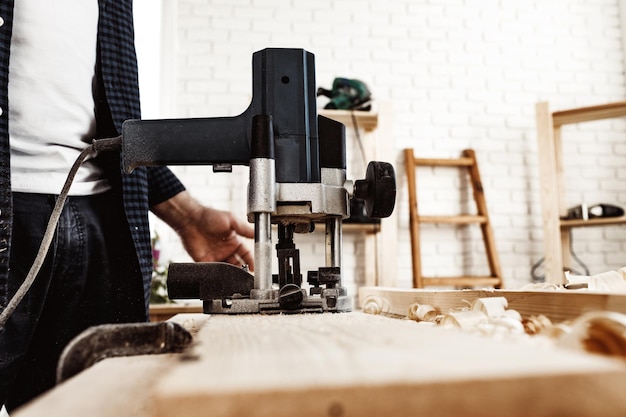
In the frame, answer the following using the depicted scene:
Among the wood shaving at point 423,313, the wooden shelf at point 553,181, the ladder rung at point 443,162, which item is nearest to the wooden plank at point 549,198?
the wooden shelf at point 553,181

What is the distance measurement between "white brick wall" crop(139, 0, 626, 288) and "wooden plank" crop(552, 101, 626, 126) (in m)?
0.37

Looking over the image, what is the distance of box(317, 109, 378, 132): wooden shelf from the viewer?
305 cm

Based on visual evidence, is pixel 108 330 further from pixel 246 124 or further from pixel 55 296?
pixel 55 296

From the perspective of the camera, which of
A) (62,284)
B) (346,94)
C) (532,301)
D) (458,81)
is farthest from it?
(458,81)

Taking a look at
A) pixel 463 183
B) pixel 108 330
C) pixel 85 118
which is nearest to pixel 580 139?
pixel 463 183

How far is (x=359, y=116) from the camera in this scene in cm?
310

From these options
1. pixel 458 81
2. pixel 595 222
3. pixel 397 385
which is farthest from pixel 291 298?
pixel 458 81

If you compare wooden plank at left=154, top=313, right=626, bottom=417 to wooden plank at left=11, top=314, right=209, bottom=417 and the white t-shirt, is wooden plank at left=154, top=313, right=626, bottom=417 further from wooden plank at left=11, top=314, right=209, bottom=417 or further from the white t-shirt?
the white t-shirt

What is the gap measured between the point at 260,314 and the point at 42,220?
55 cm

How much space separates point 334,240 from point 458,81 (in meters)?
3.02

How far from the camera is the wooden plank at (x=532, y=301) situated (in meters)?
0.51

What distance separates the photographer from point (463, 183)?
3.48 m

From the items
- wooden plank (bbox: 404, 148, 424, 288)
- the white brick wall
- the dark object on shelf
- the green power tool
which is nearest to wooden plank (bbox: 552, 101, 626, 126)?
the white brick wall

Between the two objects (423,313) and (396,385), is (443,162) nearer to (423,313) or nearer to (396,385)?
(423,313)
